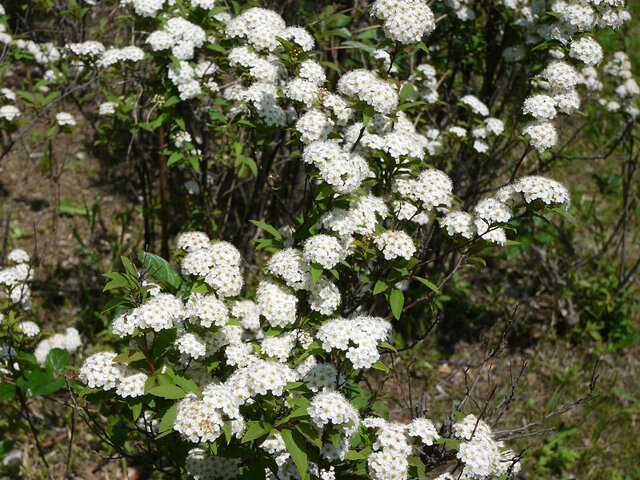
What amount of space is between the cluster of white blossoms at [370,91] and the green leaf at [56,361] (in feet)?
6.47

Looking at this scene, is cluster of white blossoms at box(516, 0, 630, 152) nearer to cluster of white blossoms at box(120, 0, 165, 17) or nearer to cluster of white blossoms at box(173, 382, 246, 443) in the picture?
cluster of white blossoms at box(173, 382, 246, 443)

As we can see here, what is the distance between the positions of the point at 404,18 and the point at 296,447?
200cm

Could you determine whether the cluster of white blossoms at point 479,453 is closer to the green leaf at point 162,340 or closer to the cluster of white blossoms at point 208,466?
the cluster of white blossoms at point 208,466

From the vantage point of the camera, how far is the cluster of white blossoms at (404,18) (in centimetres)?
278

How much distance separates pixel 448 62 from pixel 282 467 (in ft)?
11.6

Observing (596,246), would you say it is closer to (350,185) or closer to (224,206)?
(224,206)

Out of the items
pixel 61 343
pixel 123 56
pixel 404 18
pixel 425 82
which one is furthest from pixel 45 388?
pixel 425 82

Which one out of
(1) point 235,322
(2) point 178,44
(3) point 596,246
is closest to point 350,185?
(1) point 235,322

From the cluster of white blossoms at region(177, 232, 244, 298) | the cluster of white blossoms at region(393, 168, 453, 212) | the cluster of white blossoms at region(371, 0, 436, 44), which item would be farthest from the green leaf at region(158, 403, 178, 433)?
the cluster of white blossoms at region(371, 0, 436, 44)

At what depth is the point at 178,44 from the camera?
3613mm

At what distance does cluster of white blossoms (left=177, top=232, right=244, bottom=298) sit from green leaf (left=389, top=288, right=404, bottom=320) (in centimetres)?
71

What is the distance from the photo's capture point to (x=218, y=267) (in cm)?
263

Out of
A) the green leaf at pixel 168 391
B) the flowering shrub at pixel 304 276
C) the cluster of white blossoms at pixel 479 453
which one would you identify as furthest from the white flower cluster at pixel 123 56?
the cluster of white blossoms at pixel 479 453

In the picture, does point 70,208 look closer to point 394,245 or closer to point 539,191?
point 394,245
